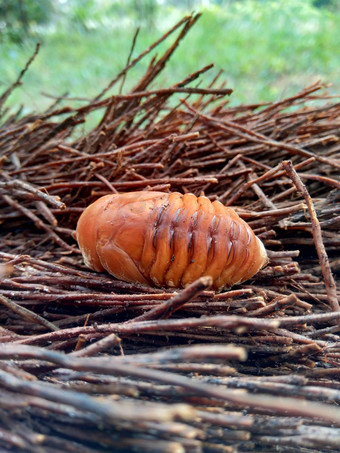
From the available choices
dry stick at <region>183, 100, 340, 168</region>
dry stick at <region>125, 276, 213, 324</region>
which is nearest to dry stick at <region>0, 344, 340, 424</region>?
dry stick at <region>125, 276, 213, 324</region>

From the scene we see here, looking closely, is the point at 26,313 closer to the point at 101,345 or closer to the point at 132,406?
the point at 101,345

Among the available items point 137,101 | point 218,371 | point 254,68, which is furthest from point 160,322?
point 254,68

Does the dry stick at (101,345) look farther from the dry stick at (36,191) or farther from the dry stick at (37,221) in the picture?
the dry stick at (37,221)

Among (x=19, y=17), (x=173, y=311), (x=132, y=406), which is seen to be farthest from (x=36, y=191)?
(x=19, y=17)

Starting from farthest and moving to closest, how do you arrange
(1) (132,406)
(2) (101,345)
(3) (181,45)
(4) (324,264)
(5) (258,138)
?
1. (3) (181,45)
2. (5) (258,138)
3. (4) (324,264)
4. (2) (101,345)
5. (1) (132,406)

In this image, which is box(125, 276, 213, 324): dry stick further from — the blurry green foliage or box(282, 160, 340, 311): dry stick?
the blurry green foliage
